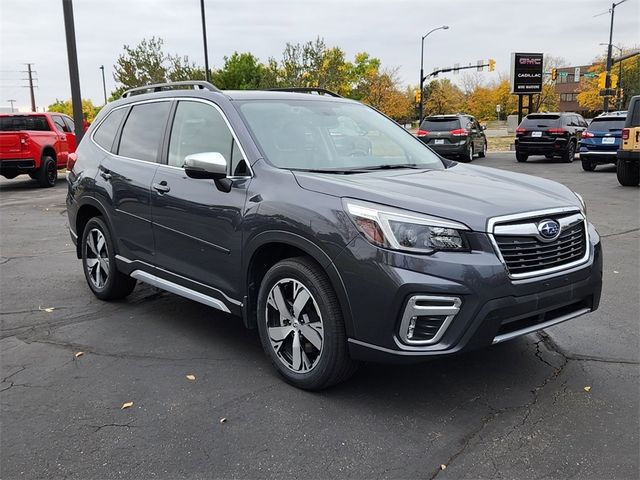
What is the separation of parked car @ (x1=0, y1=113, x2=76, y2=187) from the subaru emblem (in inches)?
593

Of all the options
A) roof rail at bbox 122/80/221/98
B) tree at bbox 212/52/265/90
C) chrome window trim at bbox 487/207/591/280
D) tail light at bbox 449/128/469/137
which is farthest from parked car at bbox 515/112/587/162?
tree at bbox 212/52/265/90

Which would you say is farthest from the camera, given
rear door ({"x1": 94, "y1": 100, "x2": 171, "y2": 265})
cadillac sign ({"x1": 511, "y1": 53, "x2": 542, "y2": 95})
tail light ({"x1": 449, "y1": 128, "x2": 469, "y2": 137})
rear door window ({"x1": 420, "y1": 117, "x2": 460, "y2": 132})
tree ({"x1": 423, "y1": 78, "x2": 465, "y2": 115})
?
tree ({"x1": 423, "y1": 78, "x2": 465, "y2": 115})

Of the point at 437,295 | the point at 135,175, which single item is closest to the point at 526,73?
the point at 135,175

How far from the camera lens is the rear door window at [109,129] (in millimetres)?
5309

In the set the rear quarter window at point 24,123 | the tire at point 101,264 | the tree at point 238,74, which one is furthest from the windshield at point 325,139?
the tree at point 238,74

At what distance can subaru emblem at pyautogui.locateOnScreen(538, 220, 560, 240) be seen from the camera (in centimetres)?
322

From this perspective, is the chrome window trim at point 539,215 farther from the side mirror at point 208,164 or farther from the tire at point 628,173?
the tire at point 628,173

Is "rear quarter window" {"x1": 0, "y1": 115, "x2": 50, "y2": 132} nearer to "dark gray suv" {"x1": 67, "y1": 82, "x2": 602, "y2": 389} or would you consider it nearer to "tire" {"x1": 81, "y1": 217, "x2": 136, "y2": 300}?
"tire" {"x1": 81, "y1": 217, "x2": 136, "y2": 300}

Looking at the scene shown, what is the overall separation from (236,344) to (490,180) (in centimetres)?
213

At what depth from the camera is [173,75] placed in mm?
37969

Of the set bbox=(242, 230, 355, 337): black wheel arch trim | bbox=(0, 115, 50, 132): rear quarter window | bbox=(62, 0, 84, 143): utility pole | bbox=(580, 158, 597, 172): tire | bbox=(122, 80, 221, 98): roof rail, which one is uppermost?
bbox=(62, 0, 84, 143): utility pole

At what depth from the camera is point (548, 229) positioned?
3.25m

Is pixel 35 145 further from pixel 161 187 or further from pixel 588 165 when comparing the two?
pixel 588 165

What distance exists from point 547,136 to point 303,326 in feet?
68.0
